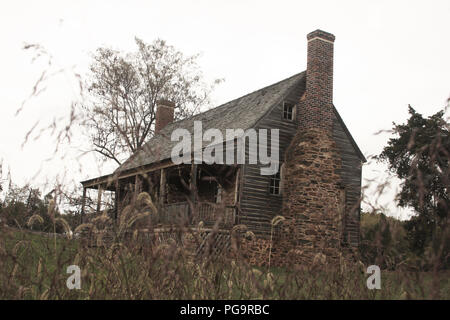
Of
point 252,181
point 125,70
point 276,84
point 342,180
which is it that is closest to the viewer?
point 252,181

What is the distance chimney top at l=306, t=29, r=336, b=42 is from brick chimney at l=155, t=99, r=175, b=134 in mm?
13514

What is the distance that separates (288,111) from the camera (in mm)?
19547

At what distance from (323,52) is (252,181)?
233 inches

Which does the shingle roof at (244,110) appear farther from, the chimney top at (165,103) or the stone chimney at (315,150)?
the chimney top at (165,103)

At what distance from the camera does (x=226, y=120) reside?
70.1ft

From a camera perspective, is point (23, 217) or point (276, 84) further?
point (276, 84)

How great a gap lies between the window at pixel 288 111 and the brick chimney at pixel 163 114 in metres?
12.5

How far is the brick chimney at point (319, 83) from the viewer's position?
61.4ft

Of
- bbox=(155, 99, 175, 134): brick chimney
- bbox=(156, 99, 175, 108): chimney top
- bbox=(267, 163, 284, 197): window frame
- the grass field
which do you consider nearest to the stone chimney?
bbox=(267, 163, 284, 197): window frame

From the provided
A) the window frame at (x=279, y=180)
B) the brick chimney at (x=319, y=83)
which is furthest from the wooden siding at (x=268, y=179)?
the brick chimney at (x=319, y=83)

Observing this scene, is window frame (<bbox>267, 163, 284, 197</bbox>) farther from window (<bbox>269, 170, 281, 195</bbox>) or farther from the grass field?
the grass field

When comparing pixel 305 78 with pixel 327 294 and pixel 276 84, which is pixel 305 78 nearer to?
pixel 276 84
